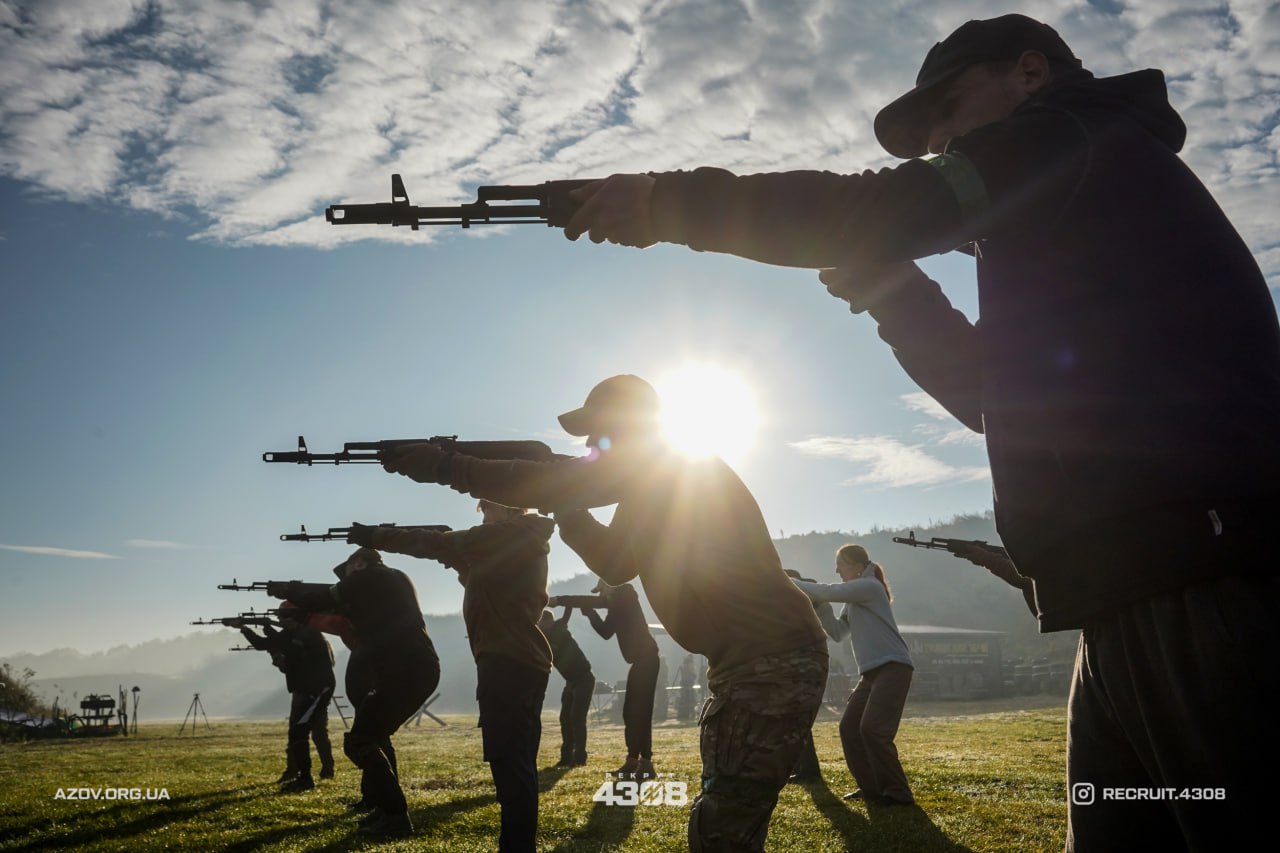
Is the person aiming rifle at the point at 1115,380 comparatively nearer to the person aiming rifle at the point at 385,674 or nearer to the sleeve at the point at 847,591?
the person aiming rifle at the point at 385,674

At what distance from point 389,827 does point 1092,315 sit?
28.3 feet

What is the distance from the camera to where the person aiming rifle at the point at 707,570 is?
3562 mm

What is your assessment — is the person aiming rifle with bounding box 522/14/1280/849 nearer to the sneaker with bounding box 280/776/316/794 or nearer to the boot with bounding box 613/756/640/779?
the boot with bounding box 613/756/640/779

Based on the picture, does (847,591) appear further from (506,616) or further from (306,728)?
(306,728)

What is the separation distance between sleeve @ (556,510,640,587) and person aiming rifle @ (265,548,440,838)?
13.3ft

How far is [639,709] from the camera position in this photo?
12008mm

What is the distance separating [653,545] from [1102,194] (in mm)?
2762

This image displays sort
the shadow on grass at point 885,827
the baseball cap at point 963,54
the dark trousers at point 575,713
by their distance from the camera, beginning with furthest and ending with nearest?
the dark trousers at point 575,713, the shadow on grass at point 885,827, the baseball cap at point 963,54

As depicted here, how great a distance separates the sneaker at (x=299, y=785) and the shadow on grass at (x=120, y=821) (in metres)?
0.71

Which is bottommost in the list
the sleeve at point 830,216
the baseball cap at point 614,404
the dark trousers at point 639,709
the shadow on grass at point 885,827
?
the shadow on grass at point 885,827

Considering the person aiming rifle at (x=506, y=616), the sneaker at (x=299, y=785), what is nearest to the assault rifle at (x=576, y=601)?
the sneaker at (x=299, y=785)

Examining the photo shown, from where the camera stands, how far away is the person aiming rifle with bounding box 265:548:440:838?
8.41m

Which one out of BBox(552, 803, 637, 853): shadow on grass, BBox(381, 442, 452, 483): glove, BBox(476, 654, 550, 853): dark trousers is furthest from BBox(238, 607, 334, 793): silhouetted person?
BBox(381, 442, 452, 483): glove

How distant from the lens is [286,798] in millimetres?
11805
